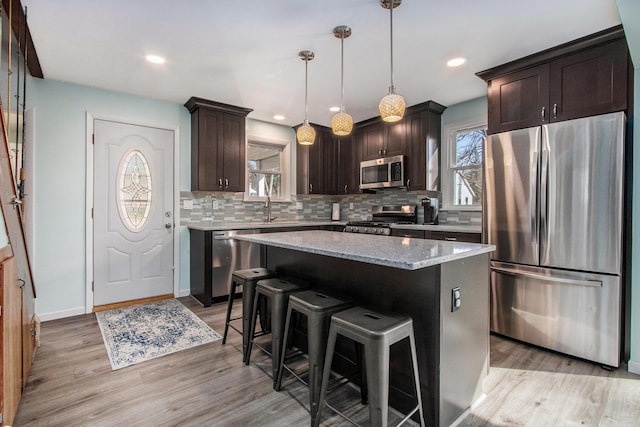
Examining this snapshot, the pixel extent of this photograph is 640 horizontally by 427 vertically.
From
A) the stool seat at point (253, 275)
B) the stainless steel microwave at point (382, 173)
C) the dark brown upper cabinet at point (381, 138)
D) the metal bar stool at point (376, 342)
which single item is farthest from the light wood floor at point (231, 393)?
the dark brown upper cabinet at point (381, 138)

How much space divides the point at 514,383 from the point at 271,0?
9.58 ft

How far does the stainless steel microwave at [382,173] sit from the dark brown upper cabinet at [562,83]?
1.37 m

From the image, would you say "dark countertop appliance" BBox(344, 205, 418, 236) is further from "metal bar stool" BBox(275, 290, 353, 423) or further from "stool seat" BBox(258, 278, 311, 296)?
"metal bar stool" BBox(275, 290, 353, 423)

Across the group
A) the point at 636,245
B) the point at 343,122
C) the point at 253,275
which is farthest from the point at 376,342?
the point at 636,245

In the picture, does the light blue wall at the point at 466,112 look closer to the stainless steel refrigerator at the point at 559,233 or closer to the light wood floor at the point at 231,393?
the stainless steel refrigerator at the point at 559,233

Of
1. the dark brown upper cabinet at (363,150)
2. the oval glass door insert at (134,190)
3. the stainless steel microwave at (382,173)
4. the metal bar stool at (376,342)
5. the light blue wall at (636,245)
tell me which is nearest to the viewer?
the metal bar stool at (376,342)

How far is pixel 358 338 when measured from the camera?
1433mm

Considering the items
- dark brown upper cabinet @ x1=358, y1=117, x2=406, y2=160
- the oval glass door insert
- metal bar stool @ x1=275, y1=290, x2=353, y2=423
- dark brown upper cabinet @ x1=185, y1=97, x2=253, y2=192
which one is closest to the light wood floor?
metal bar stool @ x1=275, y1=290, x2=353, y2=423

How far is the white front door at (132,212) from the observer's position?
138 inches

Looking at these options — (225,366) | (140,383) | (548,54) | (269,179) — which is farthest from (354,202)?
(140,383)

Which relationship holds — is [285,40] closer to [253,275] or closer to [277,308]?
[253,275]

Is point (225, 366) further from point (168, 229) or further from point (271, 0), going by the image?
point (271, 0)

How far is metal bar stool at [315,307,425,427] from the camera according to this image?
135 centimetres

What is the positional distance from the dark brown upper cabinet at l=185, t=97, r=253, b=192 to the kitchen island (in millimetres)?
2390
